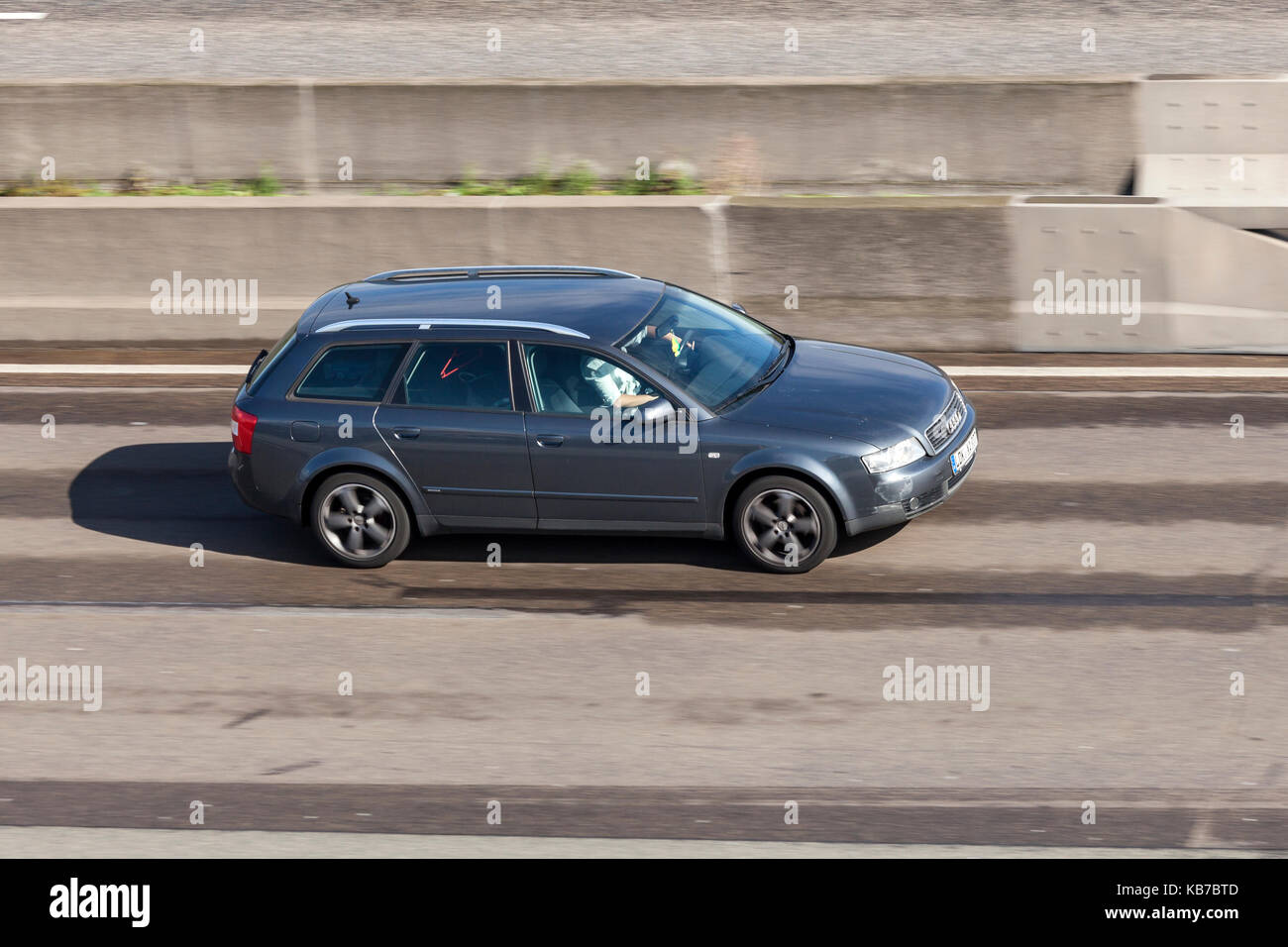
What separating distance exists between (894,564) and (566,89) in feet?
23.6

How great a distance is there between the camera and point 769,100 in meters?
13.9

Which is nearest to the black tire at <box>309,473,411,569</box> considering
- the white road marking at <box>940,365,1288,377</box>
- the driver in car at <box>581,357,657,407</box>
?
the driver in car at <box>581,357,657,407</box>

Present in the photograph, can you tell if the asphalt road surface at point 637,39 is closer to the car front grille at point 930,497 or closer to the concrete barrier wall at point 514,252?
the concrete barrier wall at point 514,252

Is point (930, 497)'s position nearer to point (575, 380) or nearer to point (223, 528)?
point (575, 380)

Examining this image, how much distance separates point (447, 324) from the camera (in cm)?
920

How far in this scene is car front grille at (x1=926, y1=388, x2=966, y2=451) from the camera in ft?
29.1

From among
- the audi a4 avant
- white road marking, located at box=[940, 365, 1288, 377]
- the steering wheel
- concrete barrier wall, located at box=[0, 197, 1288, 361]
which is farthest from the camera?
concrete barrier wall, located at box=[0, 197, 1288, 361]

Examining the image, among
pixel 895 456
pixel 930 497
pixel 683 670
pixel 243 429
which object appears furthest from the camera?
pixel 243 429

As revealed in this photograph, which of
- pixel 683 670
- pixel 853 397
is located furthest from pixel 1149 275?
pixel 683 670

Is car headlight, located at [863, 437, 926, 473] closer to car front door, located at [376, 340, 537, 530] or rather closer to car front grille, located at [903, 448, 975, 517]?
car front grille, located at [903, 448, 975, 517]

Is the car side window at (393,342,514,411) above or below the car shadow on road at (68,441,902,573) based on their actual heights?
above

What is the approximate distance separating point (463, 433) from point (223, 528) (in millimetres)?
2156

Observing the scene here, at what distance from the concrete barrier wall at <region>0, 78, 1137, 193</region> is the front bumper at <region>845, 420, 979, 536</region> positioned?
579 centimetres

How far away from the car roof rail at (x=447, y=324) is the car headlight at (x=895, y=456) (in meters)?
1.88
